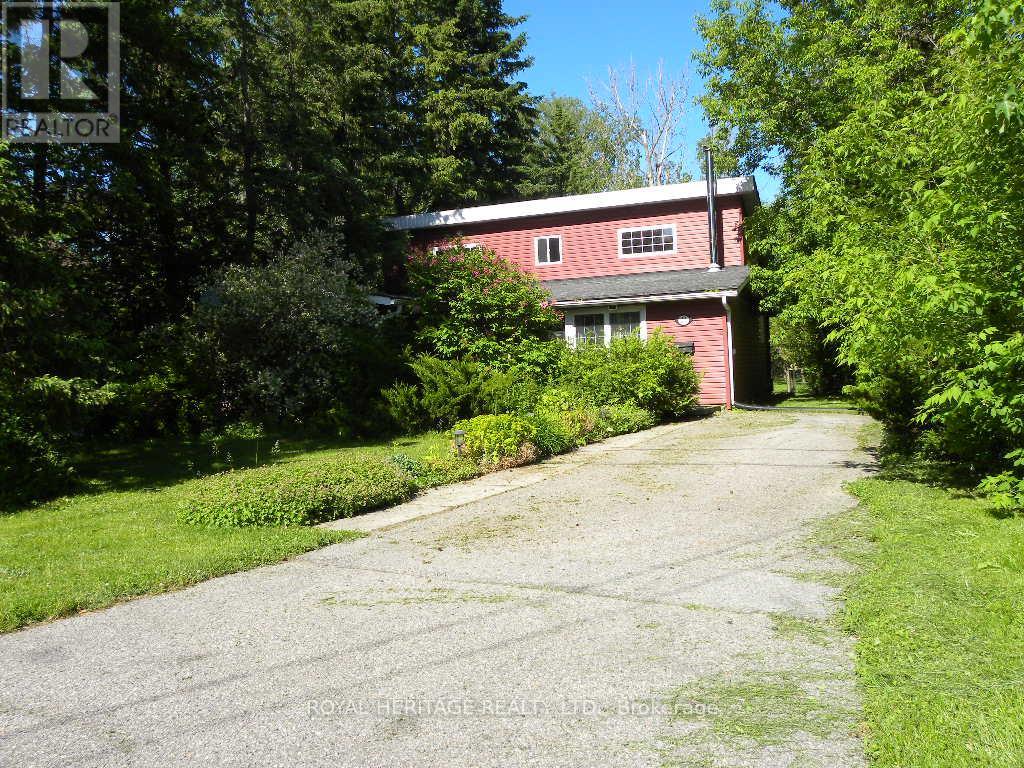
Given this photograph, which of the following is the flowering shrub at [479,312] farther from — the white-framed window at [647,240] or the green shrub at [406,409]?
the white-framed window at [647,240]

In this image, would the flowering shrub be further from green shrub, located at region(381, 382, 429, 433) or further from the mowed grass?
the mowed grass

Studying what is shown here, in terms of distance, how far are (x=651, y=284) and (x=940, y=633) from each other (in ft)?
51.6

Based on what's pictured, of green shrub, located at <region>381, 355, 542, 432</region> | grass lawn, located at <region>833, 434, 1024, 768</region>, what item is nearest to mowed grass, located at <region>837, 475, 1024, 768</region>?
grass lawn, located at <region>833, 434, 1024, 768</region>

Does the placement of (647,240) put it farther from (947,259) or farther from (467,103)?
(467,103)

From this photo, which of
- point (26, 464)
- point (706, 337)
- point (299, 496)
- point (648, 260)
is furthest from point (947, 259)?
point (648, 260)

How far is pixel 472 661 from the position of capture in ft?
13.4

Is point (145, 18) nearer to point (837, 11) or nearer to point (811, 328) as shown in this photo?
point (837, 11)

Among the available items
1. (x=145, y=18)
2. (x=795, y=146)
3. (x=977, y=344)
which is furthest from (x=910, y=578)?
(x=795, y=146)

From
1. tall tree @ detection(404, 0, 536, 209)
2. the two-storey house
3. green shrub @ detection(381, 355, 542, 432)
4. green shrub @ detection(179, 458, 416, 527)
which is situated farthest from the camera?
tall tree @ detection(404, 0, 536, 209)

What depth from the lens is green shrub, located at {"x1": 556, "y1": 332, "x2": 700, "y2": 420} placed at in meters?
15.1

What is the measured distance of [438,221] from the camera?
23.0 m

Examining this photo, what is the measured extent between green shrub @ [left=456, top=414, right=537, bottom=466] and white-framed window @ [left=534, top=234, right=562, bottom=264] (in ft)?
36.8

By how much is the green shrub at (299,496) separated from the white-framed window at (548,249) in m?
13.8

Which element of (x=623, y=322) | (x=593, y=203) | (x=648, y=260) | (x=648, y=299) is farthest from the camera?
(x=593, y=203)
